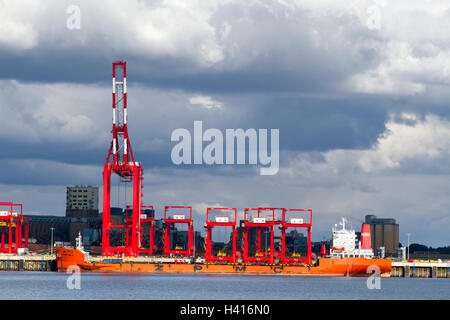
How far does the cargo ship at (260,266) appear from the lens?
17712 centimetres

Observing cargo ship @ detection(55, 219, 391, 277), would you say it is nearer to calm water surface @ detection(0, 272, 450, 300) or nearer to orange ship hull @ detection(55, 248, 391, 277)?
orange ship hull @ detection(55, 248, 391, 277)

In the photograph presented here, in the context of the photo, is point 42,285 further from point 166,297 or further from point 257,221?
point 257,221

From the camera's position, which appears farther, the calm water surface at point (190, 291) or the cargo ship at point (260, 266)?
the cargo ship at point (260, 266)

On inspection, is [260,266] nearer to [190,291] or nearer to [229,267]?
[229,267]

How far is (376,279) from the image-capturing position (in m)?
171

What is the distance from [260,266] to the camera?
616ft

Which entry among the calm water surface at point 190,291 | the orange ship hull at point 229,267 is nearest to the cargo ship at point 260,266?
the orange ship hull at point 229,267

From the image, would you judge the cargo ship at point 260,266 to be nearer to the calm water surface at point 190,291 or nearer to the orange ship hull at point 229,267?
the orange ship hull at point 229,267

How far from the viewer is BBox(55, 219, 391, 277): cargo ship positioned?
177125mm

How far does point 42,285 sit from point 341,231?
221ft

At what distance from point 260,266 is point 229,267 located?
6879 millimetres

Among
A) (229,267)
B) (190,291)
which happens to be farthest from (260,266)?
(190,291)

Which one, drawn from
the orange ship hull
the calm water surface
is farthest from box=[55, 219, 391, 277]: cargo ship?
the calm water surface
